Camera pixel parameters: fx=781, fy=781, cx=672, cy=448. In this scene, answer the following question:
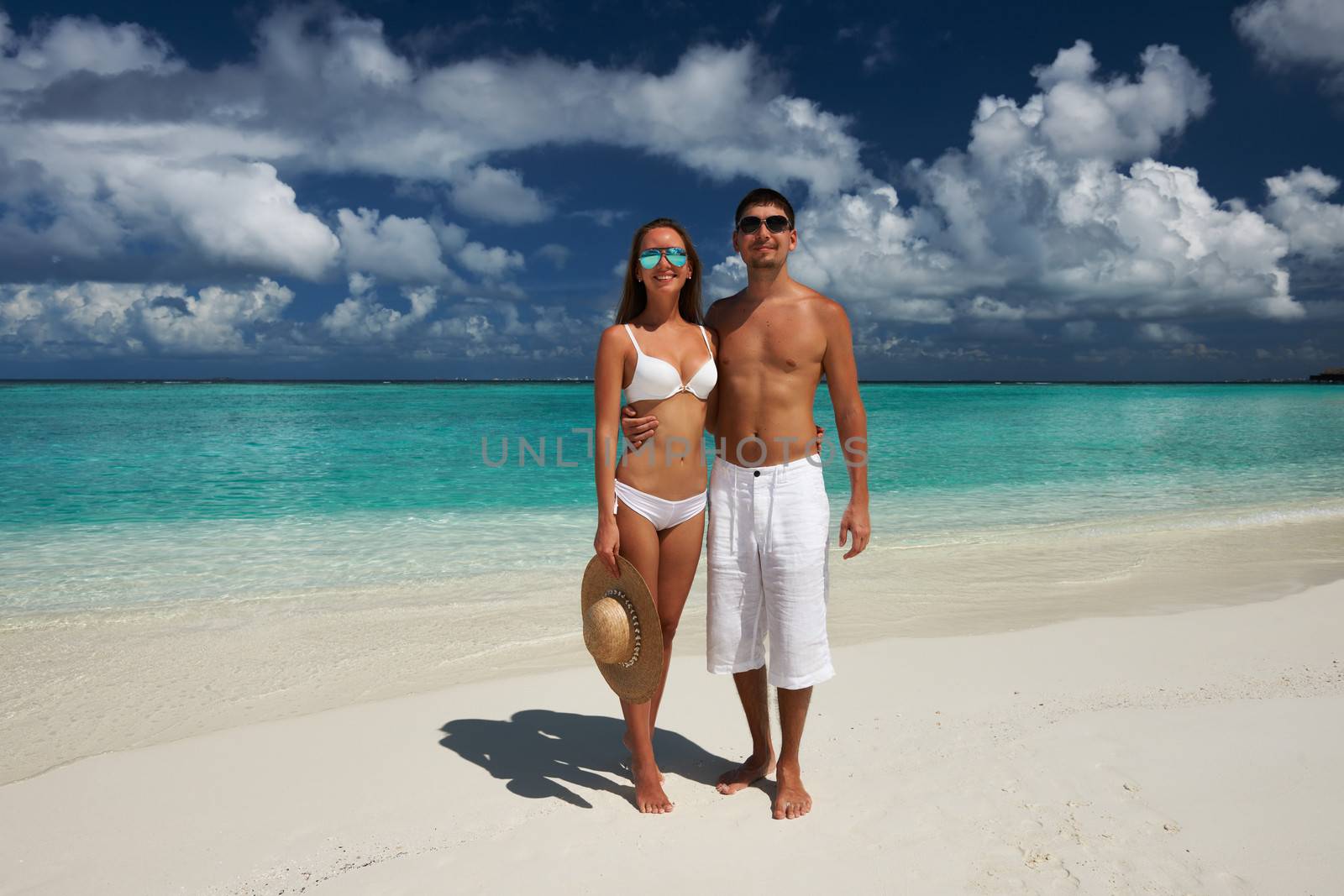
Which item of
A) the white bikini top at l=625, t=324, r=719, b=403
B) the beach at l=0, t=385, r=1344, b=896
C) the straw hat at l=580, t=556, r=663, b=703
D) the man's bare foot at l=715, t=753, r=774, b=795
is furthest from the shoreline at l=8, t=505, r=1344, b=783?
the white bikini top at l=625, t=324, r=719, b=403

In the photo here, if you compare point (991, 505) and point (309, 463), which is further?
point (309, 463)

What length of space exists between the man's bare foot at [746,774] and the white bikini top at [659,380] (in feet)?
5.66

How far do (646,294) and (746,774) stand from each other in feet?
7.34

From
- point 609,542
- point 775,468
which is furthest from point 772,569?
point 609,542

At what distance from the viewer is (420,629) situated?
6.21 m

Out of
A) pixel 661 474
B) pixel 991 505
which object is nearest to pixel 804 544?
pixel 661 474

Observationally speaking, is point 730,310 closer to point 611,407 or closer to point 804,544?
point 611,407

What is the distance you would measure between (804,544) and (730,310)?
1.07 m

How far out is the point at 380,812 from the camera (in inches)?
133

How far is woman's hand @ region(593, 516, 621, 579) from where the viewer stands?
10.7 feet

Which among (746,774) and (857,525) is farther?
(746,774)

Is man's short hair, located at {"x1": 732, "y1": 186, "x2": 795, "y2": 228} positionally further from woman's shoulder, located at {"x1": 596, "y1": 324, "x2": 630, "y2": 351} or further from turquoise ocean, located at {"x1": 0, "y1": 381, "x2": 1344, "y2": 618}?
turquoise ocean, located at {"x1": 0, "y1": 381, "x2": 1344, "y2": 618}

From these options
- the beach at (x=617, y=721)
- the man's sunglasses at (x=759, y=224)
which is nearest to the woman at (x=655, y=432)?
the man's sunglasses at (x=759, y=224)

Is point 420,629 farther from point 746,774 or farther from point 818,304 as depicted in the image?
point 818,304
